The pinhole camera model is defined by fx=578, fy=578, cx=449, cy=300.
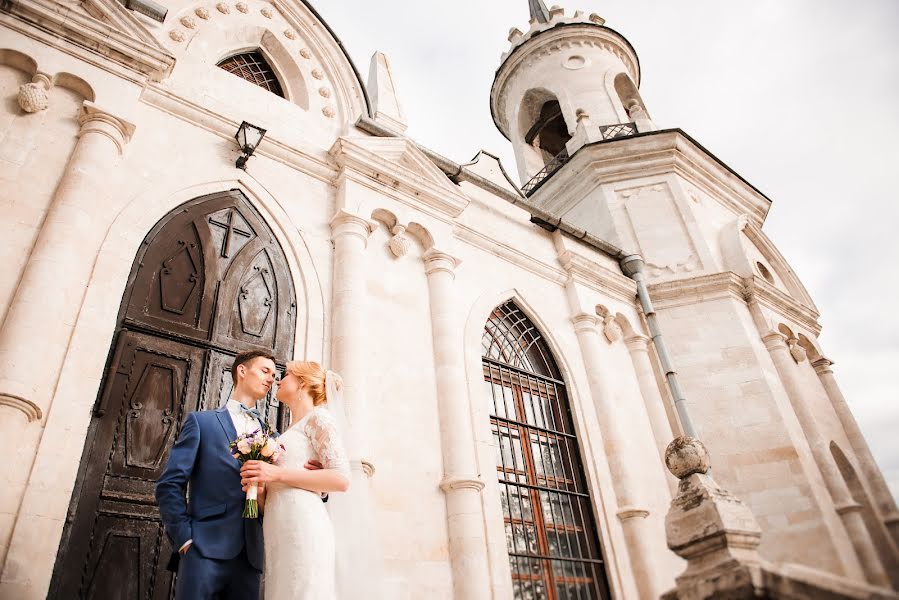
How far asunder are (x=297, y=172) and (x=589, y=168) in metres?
7.15

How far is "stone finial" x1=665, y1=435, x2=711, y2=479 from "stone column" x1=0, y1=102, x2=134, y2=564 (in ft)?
13.9

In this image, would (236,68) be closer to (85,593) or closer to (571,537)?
(85,593)

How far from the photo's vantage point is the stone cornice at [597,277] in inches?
361

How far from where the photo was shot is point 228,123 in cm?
598

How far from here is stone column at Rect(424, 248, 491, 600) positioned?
5223mm

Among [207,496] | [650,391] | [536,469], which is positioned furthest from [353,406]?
[650,391]

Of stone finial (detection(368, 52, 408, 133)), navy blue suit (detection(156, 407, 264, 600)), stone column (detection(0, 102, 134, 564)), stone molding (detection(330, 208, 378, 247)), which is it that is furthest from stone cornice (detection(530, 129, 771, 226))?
navy blue suit (detection(156, 407, 264, 600))

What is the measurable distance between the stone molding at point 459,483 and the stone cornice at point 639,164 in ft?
26.0

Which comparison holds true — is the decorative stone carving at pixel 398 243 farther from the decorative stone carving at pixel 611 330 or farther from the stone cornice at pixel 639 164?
the stone cornice at pixel 639 164

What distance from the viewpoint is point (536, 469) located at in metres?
7.09

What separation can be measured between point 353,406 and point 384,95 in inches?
205

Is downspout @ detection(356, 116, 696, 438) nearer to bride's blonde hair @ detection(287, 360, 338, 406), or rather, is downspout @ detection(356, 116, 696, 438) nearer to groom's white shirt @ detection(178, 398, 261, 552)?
bride's blonde hair @ detection(287, 360, 338, 406)

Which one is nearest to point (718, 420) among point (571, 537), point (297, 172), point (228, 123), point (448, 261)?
point (571, 537)

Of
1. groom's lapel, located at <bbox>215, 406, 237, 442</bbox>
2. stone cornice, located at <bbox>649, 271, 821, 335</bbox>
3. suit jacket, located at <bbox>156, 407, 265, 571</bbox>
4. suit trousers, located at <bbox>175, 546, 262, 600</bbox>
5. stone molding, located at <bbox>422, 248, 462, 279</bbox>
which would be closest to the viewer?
suit trousers, located at <bbox>175, 546, 262, 600</bbox>
